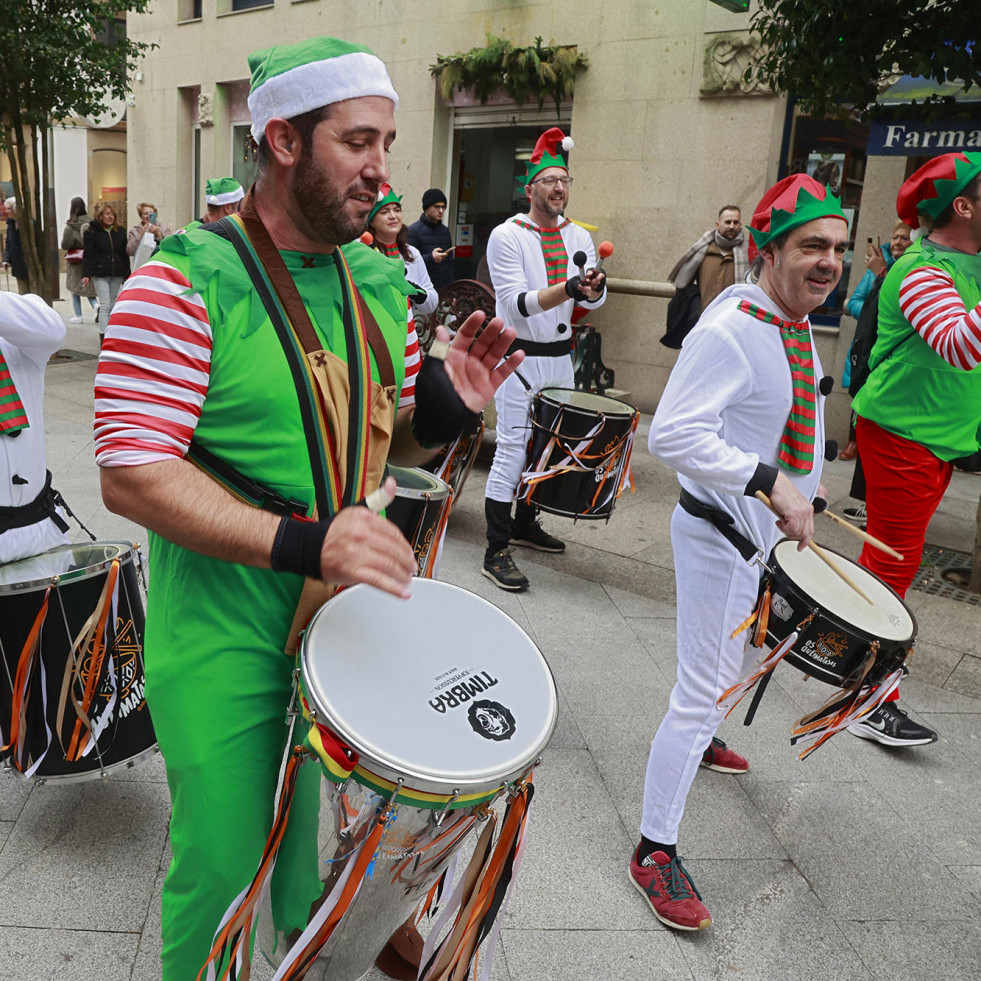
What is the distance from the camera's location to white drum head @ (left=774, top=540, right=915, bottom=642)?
2564 millimetres

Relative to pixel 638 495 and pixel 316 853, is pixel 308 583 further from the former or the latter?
pixel 638 495

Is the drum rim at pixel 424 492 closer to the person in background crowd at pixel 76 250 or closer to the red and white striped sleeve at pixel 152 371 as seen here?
the red and white striped sleeve at pixel 152 371

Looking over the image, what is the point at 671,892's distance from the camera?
8.71 feet

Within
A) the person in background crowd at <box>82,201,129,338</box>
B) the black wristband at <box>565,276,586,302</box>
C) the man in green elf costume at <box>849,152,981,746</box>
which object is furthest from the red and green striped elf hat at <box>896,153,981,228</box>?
the person in background crowd at <box>82,201,129,338</box>

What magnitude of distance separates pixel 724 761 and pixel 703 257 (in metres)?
5.71

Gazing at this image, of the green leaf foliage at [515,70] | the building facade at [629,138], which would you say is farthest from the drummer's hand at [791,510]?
the green leaf foliage at [515,70]

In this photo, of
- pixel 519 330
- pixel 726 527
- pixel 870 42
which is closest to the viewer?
pixel 726 527

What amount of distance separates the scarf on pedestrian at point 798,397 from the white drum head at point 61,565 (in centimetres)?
186

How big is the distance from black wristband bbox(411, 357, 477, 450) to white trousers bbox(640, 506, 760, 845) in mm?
950

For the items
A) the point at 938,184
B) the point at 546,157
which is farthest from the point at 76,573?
the point at 546,157

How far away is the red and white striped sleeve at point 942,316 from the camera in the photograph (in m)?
3.39

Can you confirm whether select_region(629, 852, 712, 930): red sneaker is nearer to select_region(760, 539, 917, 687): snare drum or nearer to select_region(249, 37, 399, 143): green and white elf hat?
select_region(760, 539, 917, 687): snare drum

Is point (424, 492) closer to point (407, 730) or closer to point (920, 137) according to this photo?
point (407, 730)

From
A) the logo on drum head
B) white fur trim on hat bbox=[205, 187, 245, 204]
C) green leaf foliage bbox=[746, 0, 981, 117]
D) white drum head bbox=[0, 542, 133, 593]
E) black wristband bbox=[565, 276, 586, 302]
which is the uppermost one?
green leaf foliage bbox=[746, 0, 981, 117]
